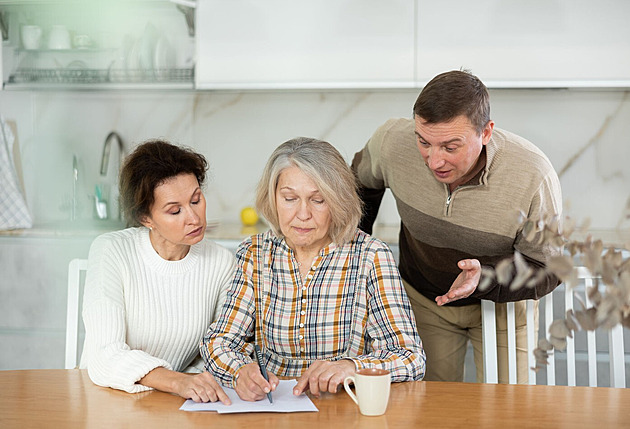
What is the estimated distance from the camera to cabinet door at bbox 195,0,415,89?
2982mm

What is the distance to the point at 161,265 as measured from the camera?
1.80 metres

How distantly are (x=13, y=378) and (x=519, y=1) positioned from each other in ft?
7.64

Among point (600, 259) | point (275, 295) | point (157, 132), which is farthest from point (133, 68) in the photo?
point (600, 259)

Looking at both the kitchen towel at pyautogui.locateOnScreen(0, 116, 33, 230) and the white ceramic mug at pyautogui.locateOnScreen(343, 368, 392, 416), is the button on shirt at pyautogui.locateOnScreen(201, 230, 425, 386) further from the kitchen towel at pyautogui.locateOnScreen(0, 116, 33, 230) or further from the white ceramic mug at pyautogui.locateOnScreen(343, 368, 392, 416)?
the kitchen towel at pyautogui.locateOnScreen(0, 116, 33, 230)

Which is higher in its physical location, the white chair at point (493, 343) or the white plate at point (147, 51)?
the white plate at point (147, 51)

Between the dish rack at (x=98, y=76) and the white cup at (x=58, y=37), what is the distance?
0.11 m

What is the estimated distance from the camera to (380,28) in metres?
2.98

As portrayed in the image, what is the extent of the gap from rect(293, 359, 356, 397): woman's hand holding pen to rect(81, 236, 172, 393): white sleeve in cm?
30

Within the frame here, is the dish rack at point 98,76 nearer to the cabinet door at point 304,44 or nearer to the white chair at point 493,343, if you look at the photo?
the cabinet door at point 304,44

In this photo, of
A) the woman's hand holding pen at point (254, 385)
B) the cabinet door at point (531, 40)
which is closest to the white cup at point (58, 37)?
the cabinet door at point (531, 40)

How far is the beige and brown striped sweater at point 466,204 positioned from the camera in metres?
1.87

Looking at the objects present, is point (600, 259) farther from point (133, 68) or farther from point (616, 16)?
point (133, 68)

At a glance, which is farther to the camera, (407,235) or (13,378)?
(407,235)

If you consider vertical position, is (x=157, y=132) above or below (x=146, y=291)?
above
